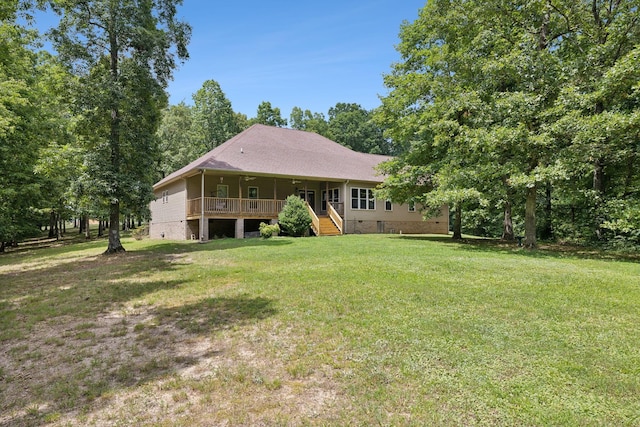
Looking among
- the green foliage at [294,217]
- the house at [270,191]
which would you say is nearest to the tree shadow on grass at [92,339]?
the green foliage at [294,217]

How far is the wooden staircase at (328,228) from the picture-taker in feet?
66.5

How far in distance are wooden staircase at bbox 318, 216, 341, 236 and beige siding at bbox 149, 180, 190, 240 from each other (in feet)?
26.4

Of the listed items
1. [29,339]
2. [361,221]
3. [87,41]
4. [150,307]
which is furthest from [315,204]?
[29,339]

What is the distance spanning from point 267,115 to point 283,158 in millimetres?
31981

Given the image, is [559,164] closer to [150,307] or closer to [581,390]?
[581,390]

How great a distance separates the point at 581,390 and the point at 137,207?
15.4 meters

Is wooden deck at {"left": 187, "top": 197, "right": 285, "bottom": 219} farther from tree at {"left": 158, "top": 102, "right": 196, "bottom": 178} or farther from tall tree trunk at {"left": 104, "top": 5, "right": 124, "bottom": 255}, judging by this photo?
tree at {"left": 158, "top": 102, "right": 196, "bottom": 178}

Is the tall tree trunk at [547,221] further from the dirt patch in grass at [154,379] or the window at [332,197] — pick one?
the dirt patch in grass at [154,379]

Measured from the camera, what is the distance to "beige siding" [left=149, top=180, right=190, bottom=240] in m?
21.3

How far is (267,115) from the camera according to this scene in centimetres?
5162

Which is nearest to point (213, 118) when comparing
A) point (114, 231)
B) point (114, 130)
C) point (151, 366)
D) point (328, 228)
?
point (328, 228)

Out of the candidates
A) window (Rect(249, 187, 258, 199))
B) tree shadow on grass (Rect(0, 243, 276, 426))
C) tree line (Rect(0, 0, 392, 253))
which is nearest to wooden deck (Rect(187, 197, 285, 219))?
window (Rect(249, 187, 258, 199))

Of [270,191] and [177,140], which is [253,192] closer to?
[270,191]

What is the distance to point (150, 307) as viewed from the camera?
245 inches
